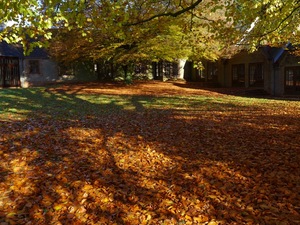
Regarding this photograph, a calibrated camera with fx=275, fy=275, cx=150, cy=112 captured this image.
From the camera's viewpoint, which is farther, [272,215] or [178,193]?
[178,193]

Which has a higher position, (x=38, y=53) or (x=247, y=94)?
(x=38, y=53)

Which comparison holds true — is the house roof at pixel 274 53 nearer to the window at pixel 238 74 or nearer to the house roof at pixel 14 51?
the window at pixel 238 74

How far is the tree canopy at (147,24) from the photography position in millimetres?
6867

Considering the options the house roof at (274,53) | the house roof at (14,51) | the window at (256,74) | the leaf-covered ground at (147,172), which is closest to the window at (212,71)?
the window at (256,74)

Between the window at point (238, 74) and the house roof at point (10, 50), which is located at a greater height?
the house roof at point (10, 50)

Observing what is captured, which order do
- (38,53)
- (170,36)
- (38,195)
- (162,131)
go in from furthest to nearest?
1. (38,53)
2. (170,36)
3. (162,131)
4. (38,195)

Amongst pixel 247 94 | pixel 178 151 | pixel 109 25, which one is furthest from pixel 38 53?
pixel 178 151

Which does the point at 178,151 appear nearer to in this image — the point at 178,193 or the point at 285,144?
the point at 178,193

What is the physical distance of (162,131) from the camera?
351 inches

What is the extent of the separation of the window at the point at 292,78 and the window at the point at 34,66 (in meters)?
→ 26.6

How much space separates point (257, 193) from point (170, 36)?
17.3m

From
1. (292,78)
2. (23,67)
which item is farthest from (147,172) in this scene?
(23,67)

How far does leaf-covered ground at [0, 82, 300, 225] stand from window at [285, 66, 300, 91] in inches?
626

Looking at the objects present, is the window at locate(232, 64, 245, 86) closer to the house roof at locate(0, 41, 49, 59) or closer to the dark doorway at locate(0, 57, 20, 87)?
the house roof at locate(0, 41, 49, 59)
